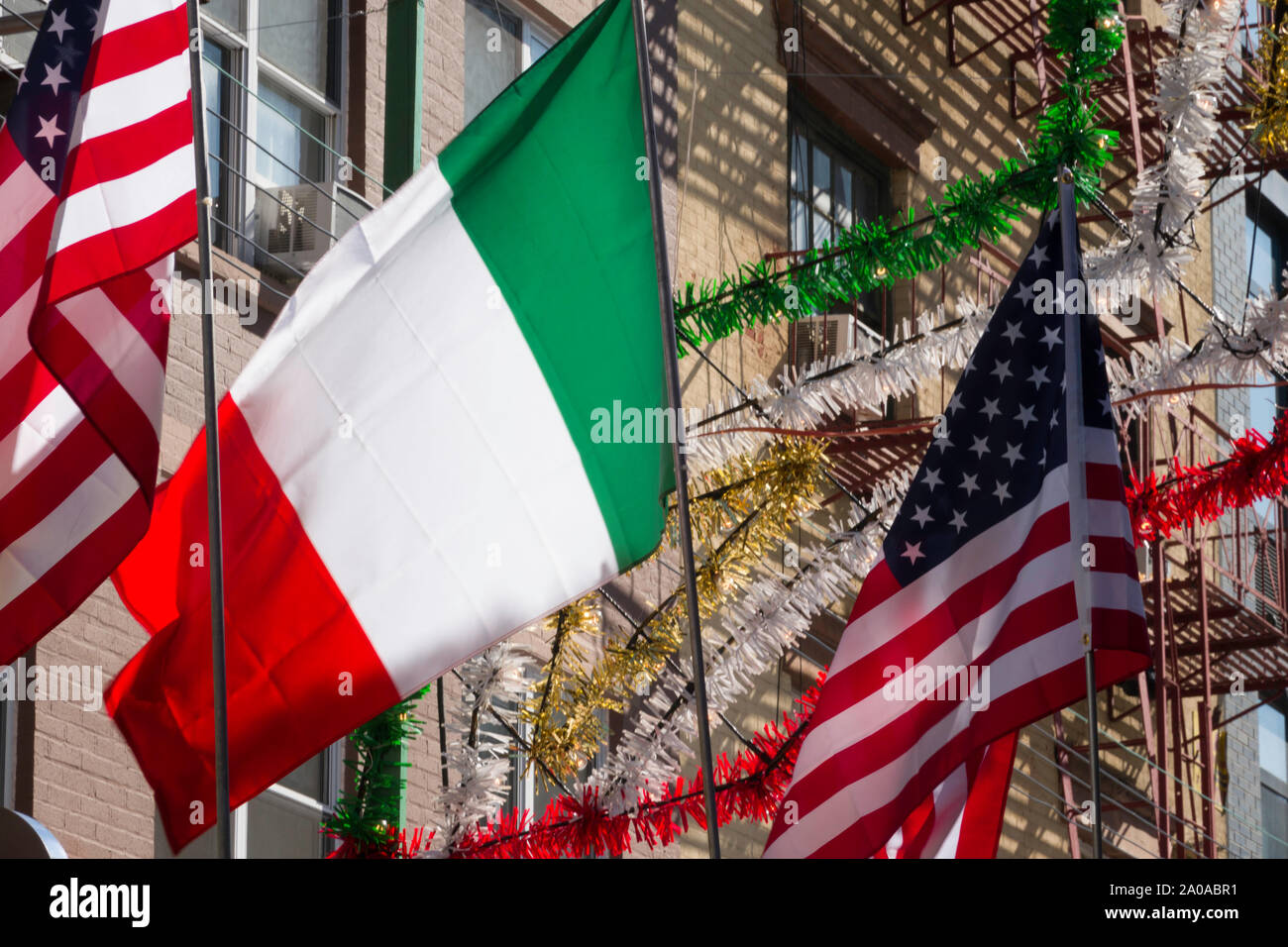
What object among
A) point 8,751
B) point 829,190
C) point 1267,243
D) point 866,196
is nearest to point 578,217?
point 8,751

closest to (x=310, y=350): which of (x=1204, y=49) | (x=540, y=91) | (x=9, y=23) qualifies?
(x=540, y=91)

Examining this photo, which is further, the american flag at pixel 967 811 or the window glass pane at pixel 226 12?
the window glass pane at pixel 226 12

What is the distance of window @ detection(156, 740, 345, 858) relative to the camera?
9.77 meters

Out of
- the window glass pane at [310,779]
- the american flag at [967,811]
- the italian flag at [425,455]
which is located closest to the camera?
the italian flag at [425,455]

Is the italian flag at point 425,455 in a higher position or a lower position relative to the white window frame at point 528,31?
lower

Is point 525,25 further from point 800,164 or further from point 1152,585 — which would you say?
point 1152,585

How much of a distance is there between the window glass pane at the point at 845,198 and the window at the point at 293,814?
7.41 meters

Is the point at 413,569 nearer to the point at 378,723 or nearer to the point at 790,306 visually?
the point at 378,723

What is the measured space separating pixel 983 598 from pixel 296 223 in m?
5.20

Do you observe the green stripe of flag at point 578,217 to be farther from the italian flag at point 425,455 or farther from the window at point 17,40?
the window at point 17,40

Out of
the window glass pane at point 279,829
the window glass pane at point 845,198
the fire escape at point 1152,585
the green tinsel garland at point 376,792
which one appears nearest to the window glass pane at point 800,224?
the window glass pane at point 845,198

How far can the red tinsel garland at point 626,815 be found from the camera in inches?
296
